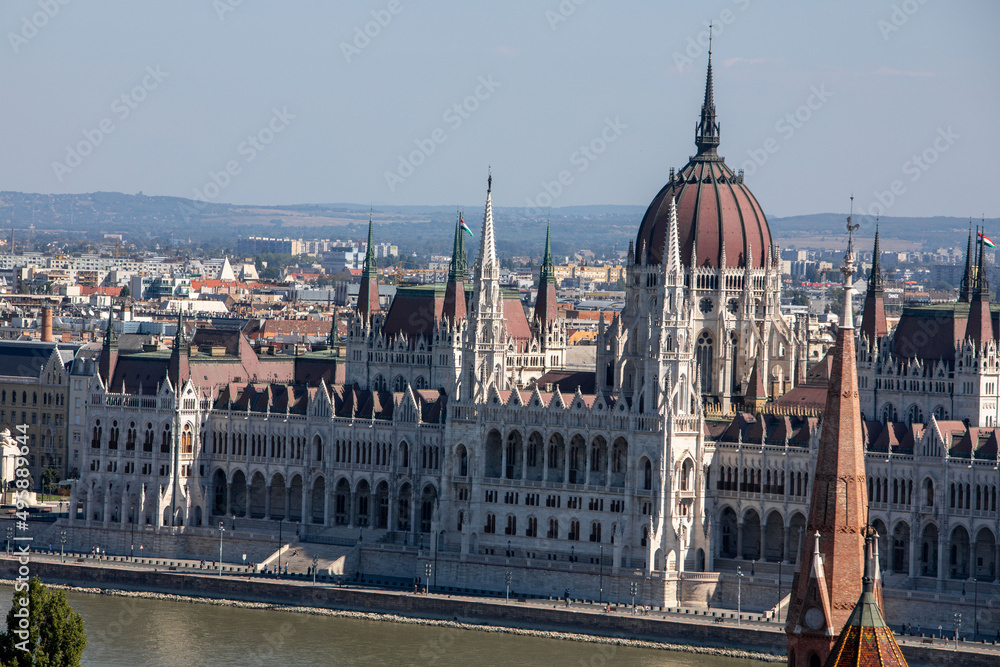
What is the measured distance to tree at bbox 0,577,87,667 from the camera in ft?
245

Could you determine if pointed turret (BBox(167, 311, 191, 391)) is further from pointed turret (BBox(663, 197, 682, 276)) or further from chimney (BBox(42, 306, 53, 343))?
chimney (BBox(42, 306, 53, 343))

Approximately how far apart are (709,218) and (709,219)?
14 cm

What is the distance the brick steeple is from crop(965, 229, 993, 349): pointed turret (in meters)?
71.4

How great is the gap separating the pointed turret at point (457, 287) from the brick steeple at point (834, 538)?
8927cm

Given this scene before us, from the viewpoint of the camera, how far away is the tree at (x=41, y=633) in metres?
74.6

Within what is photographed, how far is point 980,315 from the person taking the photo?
122625 millimetres

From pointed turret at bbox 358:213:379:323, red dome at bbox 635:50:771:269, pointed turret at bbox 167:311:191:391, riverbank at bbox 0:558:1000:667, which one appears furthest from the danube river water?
pointed turret at bbox 358:213:379:323

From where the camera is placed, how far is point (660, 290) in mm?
124438

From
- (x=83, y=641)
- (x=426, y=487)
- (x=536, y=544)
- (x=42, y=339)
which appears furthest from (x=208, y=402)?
(x=83, y=641)

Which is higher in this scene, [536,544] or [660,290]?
[660,290]

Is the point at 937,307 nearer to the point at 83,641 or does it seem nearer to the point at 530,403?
the point at 530,403

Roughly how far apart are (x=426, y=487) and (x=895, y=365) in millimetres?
29231

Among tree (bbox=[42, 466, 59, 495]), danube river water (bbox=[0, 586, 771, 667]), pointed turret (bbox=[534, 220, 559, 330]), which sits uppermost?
pointed turret (bbox=[534, 220, 559, 330])

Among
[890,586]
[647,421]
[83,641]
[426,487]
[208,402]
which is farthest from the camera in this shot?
[208,402]
